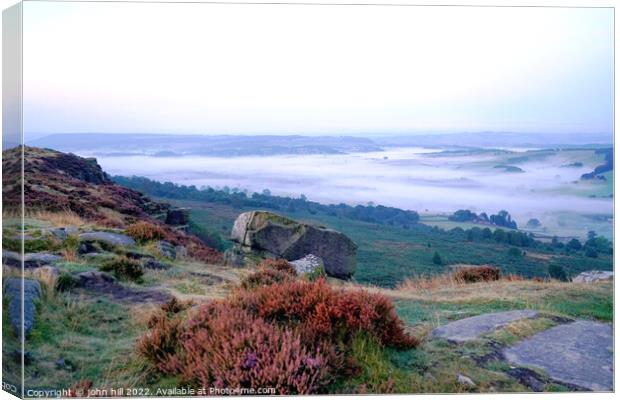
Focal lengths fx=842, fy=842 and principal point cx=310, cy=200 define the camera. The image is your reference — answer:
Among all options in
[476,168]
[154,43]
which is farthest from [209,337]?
[476,168]

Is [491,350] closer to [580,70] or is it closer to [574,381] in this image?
[574,381]

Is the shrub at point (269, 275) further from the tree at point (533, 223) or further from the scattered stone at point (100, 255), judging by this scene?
the tree at point (533, 223)

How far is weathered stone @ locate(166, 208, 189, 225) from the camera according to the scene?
1347 centimetres

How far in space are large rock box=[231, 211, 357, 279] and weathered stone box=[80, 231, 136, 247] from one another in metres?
1.96

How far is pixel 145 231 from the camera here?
44.4ft

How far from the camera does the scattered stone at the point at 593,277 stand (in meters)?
13.0

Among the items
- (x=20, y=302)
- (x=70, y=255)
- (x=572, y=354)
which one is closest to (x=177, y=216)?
(x=70, y=255)

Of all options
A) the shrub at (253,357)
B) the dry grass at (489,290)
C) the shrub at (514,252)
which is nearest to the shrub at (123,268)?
the shrub at (253,357)

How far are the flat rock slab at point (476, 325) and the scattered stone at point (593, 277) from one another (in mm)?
1925

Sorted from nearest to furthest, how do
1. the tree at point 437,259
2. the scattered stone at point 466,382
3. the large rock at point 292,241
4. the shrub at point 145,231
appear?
the scattered stone at point 466,382 < the shrub at point 145,231 < the large rock at point 292,241 < the tree at point 437,259

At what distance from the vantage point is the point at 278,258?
13984 mm

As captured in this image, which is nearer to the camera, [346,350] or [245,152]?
[346,350]

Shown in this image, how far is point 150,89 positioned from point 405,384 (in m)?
5.63

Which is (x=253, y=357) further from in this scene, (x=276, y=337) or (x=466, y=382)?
(x=466, y=382)
